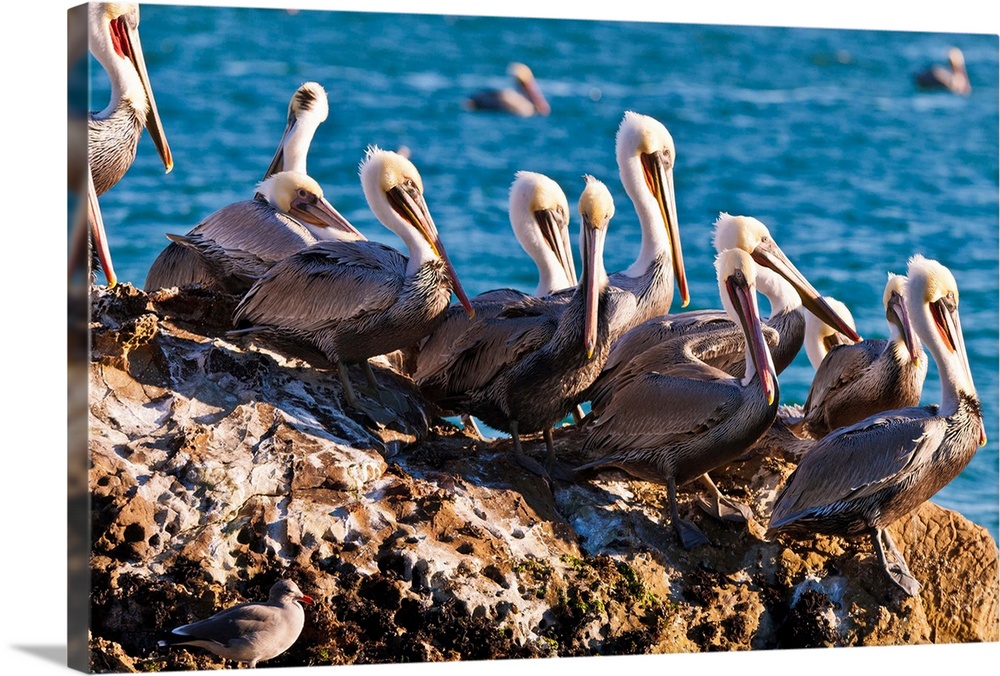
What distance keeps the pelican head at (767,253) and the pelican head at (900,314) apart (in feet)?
0.77

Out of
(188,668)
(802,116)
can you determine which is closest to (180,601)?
(188,668)

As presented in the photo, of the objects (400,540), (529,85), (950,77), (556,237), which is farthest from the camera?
(529,85)

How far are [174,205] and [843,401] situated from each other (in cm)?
587

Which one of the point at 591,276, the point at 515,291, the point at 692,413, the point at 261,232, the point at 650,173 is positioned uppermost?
the point at 650,173

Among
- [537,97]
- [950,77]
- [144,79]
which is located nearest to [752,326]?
[144,79]

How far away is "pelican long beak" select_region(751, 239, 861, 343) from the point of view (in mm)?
7289

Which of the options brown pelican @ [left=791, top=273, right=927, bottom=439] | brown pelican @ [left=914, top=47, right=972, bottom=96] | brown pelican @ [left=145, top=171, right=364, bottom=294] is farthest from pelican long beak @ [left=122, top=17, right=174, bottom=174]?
brown pelican @ [left=914, top=47, right=972, bottom=96]

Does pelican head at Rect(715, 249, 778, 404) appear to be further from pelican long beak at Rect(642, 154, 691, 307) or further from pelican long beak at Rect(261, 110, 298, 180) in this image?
pelican long beak at Rect(261, 110, 298, 180)

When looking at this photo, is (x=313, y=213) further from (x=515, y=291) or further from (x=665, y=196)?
(x=665, y=196)

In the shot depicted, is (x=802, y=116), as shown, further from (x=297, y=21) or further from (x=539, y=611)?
(x=539, y=611)

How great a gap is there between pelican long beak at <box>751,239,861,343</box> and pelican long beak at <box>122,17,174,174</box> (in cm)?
282

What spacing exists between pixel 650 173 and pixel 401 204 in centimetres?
139

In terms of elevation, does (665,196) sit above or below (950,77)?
below

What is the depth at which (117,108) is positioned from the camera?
670 centimetres
